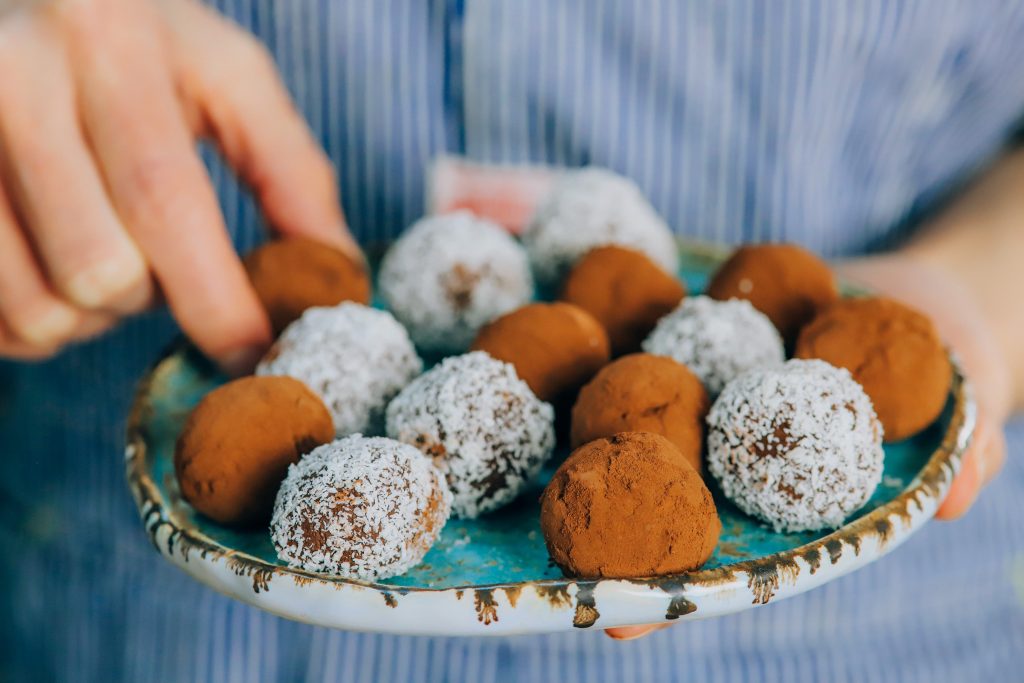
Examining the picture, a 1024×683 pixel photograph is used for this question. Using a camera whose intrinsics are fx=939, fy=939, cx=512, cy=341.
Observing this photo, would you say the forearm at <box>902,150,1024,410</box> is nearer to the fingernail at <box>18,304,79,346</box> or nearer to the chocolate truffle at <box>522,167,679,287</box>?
the chocolate truffle at <box>522,167,679,287</box>

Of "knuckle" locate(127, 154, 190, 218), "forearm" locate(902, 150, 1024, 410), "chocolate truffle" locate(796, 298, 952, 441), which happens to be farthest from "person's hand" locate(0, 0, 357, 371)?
"forearm" locate(902, 150, 1024, 410)

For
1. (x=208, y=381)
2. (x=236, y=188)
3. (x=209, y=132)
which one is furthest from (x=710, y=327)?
(x=236, y=188)

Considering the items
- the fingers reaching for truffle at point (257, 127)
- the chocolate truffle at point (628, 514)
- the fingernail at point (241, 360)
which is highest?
the fingers reaching for truffle at point (257, 127)

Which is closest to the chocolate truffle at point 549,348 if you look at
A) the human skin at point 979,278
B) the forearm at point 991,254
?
the human skin at point 979,278

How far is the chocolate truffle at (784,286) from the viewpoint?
827mm

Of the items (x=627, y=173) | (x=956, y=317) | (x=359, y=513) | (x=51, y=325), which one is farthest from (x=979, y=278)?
(x=51, y=325)

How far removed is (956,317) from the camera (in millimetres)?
1068

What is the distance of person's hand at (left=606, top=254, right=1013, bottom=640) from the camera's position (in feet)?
3.20

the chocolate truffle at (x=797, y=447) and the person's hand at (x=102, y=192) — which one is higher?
the person's hand at (x=102, y=192)

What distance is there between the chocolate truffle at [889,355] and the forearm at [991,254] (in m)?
0.42

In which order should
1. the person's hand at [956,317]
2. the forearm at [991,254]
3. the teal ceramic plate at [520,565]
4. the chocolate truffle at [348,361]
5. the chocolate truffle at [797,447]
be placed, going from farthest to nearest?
the forearm at [991,254] < the person's hand at [956,317] < the chocolate truffle at [348,361] < the chocolate truffle at [797,447] < the teal ceramic plate at [520,565]

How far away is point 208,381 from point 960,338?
79 cm

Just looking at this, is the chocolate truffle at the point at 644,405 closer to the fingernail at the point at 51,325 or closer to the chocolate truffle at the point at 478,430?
the chocolate truffle at the point at 478,430

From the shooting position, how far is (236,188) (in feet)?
3.82
